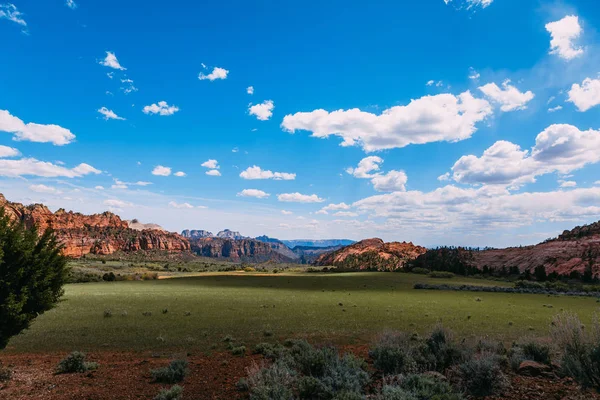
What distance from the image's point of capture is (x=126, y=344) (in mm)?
16781

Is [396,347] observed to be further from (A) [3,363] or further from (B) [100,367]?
(A) [3,363]

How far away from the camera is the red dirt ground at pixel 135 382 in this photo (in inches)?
374

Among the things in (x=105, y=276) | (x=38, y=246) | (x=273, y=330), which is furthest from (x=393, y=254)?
(x=38, y=246)

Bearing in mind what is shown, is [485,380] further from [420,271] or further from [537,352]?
[420,271]

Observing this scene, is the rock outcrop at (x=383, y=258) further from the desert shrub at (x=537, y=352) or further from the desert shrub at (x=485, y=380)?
the desert shrub at (x=485, y=380)

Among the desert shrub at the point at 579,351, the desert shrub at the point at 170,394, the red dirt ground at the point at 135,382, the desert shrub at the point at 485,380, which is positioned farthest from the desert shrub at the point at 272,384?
the desert shrub at the point at 579,351

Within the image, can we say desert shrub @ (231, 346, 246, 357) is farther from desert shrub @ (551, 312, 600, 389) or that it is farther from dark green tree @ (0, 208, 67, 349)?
desert shrub @ (551, 312, 600, 389)

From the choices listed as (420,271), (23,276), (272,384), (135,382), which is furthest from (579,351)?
(420,271)

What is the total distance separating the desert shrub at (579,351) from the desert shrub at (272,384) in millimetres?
7319

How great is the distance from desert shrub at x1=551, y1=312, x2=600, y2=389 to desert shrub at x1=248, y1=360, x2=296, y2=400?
24.0ft

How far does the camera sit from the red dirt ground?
31.1 ft

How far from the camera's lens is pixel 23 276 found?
38.3ft

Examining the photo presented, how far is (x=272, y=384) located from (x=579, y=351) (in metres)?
8.30

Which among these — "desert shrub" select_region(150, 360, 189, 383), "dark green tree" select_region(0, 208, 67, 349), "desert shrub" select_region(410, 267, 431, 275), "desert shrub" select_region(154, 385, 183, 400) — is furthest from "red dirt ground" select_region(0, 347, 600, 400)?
"desert shrub" select_region(410, 267, 431, 275)
